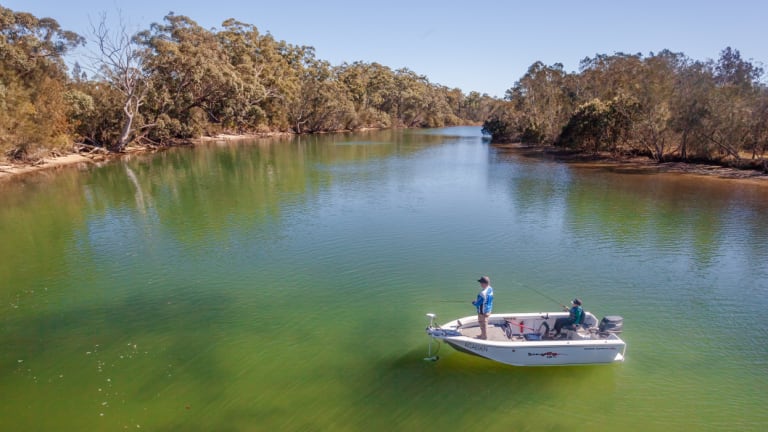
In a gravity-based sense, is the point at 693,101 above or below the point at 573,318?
above

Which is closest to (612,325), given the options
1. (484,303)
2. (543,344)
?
(543,344)

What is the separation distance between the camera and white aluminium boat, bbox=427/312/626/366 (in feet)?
35.6

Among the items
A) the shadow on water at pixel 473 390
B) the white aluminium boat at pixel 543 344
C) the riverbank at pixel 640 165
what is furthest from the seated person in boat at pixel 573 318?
the riverbank at pixel 640 165

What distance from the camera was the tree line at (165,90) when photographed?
43.8 m

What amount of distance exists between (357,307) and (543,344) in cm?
626

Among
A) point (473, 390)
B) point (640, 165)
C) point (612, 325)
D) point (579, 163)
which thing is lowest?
point (473, 390)

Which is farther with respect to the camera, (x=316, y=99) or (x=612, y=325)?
(x=316, y=99)

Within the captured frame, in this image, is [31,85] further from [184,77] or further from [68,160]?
[184,77]

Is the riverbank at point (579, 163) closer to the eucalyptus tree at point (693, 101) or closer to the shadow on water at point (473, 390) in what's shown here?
the eucalyptus tree at point (693, 101)

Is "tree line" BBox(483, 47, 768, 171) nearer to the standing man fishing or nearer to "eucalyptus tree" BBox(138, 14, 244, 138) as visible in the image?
the standing man fishing

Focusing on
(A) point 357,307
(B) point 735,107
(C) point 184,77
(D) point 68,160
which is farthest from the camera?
(C) point 184,77

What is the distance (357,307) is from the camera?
14.8 meters

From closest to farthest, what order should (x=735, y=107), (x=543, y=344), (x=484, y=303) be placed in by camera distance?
(x=543, y=344), (x=484, y=303), (x=735, y=107)

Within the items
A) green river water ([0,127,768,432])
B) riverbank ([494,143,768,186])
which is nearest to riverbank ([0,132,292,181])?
green river water ([0,127,768,432])
